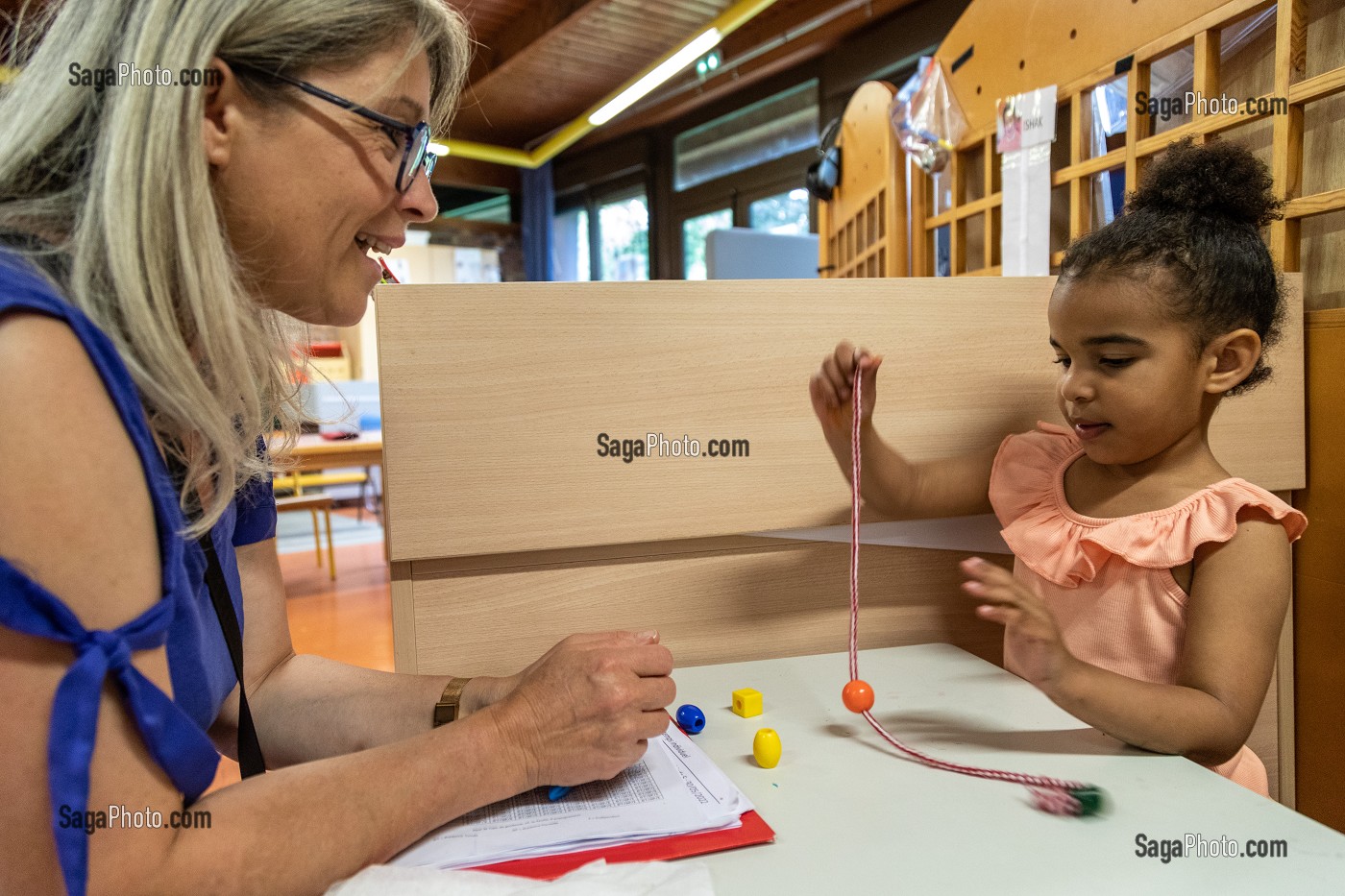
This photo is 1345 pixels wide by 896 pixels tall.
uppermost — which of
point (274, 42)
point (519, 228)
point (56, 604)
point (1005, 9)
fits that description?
point (519, 228)

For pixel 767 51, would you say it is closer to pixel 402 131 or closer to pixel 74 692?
pixel 402 131

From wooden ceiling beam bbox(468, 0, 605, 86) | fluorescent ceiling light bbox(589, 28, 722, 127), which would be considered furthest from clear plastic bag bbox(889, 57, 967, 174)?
wooden ceiling beam bbox(468, 0, 605, 86)

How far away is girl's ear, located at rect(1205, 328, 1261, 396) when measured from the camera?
95 cm

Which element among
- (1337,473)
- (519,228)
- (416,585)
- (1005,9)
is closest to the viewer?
(416,585)

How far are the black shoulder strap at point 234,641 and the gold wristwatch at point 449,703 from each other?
0.54 ft

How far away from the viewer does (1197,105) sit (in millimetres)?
1269

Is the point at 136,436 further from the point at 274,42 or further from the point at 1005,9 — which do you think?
the point at 1005,9

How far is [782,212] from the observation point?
644 centimetres

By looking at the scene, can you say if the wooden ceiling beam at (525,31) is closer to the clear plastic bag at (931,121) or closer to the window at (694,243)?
the window at (694,243)

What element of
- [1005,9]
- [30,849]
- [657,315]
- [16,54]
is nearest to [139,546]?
[30,849]

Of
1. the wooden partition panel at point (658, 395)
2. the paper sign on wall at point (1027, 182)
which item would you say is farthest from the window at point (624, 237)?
the wooden partition panel at point (658, 395)

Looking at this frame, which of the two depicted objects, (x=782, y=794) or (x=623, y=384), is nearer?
(x=782, y=794)

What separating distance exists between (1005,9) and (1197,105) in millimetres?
574

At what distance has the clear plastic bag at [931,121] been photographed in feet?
6.16
